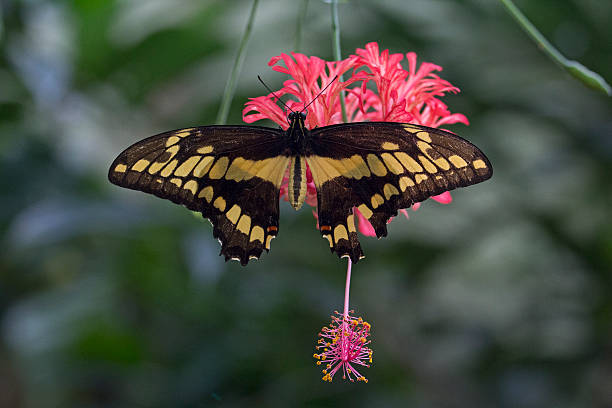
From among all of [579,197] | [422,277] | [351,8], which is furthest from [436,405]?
[351,8]

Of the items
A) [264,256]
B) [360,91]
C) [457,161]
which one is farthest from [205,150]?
[264,256]

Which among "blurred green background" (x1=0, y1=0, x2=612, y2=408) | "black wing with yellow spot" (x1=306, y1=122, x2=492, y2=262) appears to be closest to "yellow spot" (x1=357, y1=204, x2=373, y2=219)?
"black wing with yellow spot" (x1=306, y1=122, x2=492, y2=262)

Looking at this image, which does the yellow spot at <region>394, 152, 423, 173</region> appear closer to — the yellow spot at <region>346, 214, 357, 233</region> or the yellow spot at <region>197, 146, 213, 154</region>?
the yellow spot at <region>346, 214, 357, 233</region>

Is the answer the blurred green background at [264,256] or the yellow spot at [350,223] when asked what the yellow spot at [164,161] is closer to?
the yellow spot at [350,223]

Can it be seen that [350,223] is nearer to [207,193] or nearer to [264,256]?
[207,193]

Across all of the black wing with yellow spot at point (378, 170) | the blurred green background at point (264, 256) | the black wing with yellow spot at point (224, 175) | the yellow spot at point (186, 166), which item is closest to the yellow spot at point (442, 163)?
the black wing with yellow spot at point (378, 170)

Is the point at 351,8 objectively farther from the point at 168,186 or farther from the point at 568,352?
the point at 168,186
